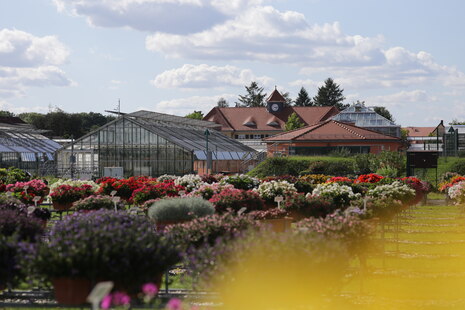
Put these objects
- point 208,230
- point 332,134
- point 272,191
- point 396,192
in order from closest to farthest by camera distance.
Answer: point 208,230 → point 272,191 → point 396,192 → point 332,134

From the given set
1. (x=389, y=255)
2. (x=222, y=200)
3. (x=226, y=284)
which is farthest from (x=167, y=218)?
(x=226, y=284)

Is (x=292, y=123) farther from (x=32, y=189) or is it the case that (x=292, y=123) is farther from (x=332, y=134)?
(x=32, y=189)

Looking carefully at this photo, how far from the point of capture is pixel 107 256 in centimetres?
724

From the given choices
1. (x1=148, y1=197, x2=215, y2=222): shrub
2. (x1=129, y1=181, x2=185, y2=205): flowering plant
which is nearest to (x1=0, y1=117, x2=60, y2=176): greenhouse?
(x1=129, y1=181, x2=185, y2=205): flowering plant

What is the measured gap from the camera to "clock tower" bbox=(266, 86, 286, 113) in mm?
99062

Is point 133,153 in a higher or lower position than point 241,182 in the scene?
higher

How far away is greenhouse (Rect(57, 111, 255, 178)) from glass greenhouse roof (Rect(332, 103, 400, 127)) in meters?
29.6

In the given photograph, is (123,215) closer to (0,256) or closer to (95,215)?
(95,215)

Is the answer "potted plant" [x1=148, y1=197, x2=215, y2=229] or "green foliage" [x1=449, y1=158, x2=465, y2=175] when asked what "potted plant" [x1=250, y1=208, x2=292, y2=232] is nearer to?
"potted plant" [x1=148, y1=197, x2=215, y2=229]

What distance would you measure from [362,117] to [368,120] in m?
0.69

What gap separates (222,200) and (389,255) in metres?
3.79

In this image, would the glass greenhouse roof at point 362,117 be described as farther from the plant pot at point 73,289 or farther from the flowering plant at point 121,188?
the plant pot at point 73,289

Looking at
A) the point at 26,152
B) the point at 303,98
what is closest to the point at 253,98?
the point at 303,98

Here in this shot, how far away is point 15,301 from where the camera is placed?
959cm
